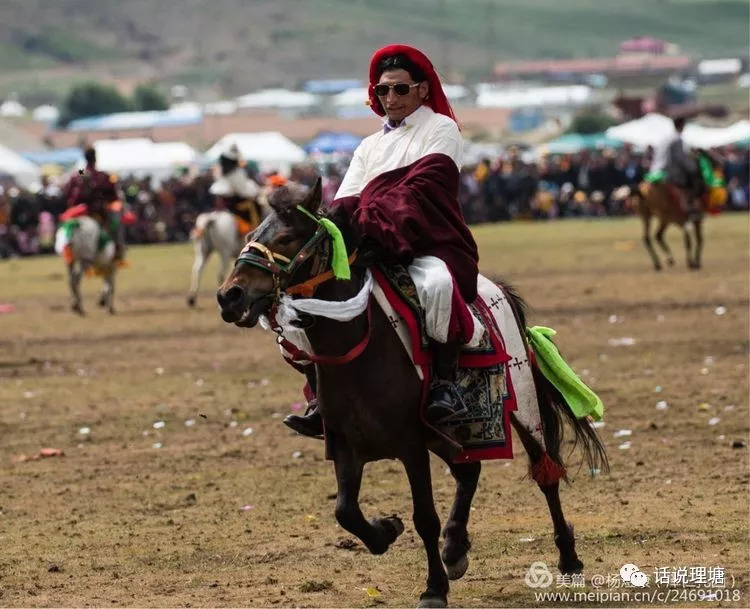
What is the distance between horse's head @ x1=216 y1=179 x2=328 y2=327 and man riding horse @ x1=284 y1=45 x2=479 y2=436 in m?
0.38

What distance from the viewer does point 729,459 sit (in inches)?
455

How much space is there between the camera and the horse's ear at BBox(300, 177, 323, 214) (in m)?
7.56

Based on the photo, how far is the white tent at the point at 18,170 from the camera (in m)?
50.7

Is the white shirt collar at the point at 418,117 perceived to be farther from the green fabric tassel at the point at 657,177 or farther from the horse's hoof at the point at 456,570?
the green fabric tassel at the point at 657,177

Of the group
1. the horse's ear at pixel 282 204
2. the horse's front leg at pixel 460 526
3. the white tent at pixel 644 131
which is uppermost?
the horse's ear at pixel 282 204

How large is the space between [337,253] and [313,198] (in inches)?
10.4

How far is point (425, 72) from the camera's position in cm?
839

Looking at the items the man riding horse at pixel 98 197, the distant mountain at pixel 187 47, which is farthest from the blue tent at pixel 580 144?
the distant mountain at pixel 187 47

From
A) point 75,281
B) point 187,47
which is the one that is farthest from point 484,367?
point 187,47

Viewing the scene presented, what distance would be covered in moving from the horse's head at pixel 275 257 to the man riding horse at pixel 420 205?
38 centimetres

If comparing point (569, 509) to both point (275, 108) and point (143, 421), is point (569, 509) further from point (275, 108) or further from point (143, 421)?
point (275, 108)

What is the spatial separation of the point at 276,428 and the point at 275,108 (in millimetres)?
106002

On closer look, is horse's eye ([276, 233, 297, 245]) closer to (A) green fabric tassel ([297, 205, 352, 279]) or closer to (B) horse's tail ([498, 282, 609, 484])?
(A) green fabric tassel ([297, 205, 352, 279])

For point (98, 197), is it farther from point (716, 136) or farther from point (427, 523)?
point (716, 136)
